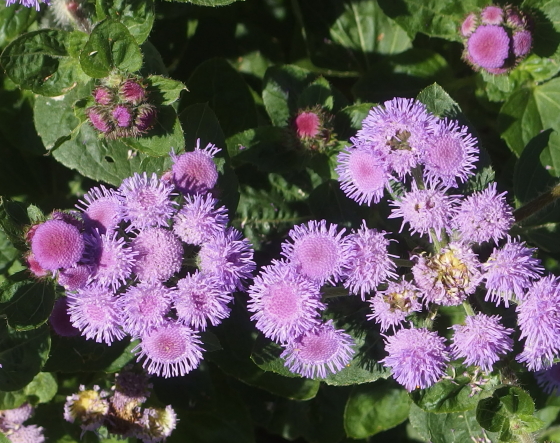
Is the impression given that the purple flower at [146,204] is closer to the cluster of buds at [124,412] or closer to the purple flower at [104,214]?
Result: the purple flower at [104,214]

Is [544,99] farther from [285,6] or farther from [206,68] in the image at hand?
[206,68]

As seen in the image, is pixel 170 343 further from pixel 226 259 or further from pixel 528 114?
pixel 528 114

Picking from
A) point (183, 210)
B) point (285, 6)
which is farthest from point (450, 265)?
point (285, 6)

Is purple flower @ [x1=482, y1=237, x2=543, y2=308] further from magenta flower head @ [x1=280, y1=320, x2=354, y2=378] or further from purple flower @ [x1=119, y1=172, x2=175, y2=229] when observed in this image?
purple flower @ [x1=119, y1=172, x2=175, y2=229]

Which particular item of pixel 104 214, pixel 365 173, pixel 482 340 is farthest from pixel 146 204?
pixel 482 340

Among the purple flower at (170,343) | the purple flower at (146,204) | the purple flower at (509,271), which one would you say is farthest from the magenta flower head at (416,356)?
the purple flower at (146,204)

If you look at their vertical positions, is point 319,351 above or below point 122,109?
below

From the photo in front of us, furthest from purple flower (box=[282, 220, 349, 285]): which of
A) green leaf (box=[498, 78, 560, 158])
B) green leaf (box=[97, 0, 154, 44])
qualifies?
green leaf (box=[498, 78, 560, 158])
